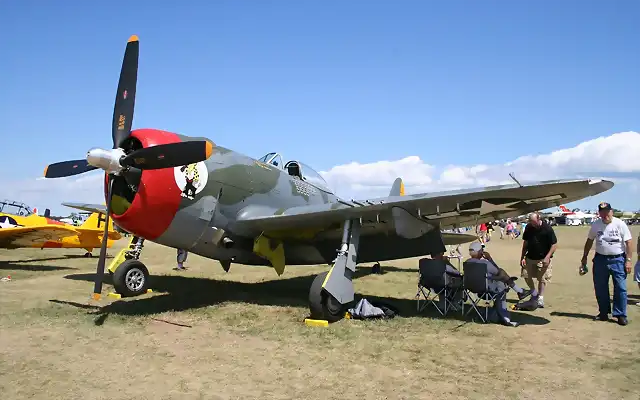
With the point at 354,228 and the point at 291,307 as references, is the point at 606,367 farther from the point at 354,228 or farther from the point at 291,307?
the point at 291,307

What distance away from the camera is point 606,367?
15.6 feet

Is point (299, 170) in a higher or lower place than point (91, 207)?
higher

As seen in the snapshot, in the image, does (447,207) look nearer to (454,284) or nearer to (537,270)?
(454,284)

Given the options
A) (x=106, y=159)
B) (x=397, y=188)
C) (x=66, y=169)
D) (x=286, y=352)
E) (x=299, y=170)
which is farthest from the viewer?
(x=397, y=188)

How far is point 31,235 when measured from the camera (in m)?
14.9

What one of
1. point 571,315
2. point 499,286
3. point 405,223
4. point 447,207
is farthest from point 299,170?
point 571,315

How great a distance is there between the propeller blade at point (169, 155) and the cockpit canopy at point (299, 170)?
332 cm

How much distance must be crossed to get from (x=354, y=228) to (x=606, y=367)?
393cm

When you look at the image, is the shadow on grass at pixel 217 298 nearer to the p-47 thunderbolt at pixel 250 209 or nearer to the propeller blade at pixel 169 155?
the p-47 thunderbolt at pixel 250 209

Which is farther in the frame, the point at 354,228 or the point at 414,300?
the point at 414,300

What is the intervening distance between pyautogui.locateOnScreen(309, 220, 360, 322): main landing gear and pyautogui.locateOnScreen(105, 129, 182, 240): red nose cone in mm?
2518

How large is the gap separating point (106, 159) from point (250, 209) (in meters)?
2.70

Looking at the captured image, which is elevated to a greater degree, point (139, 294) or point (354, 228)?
point (354, 228)

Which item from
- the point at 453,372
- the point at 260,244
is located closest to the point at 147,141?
the point at 260,244
